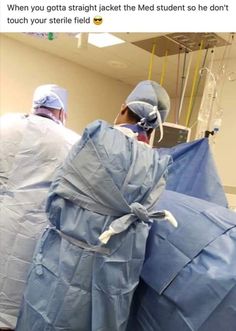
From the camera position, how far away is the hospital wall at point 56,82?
11.6 ft

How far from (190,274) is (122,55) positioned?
2.88 metres

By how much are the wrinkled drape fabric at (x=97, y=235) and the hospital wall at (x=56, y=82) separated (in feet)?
9.01

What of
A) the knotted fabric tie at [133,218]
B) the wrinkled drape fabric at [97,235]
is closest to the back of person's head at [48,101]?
the wrinkled drape fabric at [97,235]

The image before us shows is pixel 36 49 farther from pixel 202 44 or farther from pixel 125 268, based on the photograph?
pixel 125 268

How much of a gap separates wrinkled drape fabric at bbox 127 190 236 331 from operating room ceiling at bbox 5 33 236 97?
6.55 feet

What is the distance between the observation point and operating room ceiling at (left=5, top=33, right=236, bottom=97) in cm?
304

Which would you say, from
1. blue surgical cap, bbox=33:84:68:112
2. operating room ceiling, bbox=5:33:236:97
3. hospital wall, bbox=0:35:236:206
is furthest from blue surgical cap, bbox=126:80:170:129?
hospital wall, bbox=0:35:236:206

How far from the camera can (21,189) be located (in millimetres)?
1468

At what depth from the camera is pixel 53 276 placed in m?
1.05

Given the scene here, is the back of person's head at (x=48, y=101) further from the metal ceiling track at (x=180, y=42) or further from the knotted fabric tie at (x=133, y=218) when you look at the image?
the metal ceiling track at (x=180, y=42)

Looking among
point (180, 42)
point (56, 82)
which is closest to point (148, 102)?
point (180, 42)

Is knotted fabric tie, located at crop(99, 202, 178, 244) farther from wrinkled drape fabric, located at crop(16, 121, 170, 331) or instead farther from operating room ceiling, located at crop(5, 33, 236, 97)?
operating room ceiling, located at crop(5, 33, 236, 97)

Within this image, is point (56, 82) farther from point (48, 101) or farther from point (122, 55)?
point (48, 101)
